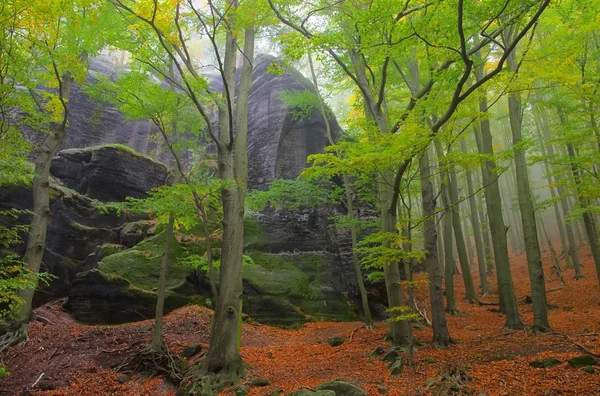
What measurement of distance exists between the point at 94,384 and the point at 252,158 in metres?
14.3

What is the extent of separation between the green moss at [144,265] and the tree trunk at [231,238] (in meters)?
5.11

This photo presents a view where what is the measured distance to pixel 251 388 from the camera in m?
6.31

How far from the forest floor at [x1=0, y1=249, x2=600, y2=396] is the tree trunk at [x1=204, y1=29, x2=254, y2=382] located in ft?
2.69

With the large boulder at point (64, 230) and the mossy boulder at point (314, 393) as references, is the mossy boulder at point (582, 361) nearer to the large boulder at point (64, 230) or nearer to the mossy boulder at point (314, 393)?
the mossy boulder at point (314, 393)

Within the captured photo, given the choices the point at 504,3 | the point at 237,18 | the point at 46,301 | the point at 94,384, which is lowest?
the point at 94,384

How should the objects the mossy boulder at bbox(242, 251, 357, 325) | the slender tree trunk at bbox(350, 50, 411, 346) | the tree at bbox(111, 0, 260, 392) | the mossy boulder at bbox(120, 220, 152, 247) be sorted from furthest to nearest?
the mossy boulder at bbox(120, 220, 152, 247)
the mossy boulder at bbox(242, 251, 357, 325)
the slender tree trunk at bbox(350, 50, 411, 346)
the tree at bbox(111, 0, 260, 392)

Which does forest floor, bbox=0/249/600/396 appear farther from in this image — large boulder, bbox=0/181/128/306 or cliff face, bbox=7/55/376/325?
large boulder, bbox=0/181/128/306

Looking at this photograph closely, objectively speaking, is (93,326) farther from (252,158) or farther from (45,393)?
(252,158)

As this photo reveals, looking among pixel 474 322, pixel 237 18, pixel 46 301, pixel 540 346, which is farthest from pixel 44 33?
pixel 474 322

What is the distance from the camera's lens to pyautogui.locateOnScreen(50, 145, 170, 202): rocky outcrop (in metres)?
16.3

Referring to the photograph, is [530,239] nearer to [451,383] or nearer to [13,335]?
[451,383]

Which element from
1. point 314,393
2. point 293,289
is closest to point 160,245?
point 293,289

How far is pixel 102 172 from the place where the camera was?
16.4 m

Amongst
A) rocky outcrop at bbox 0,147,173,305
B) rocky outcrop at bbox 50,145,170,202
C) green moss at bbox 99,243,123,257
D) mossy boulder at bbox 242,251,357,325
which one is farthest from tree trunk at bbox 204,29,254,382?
rocky outcrop at bbox 50,145,170,202
